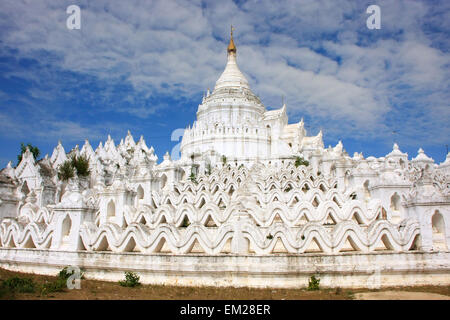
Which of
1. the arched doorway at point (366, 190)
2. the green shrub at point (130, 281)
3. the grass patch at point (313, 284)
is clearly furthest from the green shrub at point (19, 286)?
the arched doorway at point (366, 190)

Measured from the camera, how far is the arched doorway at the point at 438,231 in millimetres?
9430

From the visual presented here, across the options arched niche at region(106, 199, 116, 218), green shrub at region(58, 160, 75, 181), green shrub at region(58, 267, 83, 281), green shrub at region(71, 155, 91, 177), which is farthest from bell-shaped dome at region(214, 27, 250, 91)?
green shrub at region(58, 267, 83, 281)

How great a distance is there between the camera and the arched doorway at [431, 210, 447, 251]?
9430 mm

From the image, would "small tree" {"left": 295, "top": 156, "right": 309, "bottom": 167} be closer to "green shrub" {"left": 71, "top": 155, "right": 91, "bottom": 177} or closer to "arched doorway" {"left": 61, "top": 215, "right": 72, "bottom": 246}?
"arched doorway" {"left": 61, "top": 215, "right": 72, "bottom": 246}

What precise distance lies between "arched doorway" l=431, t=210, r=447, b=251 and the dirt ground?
3.85ft

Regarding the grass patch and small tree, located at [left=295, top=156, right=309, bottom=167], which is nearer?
the grass patch

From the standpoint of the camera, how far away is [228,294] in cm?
815

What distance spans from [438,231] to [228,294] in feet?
22.1

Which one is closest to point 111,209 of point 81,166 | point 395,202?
point 395,202

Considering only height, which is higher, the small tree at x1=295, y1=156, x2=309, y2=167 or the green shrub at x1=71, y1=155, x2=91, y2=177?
the green shrub at x1=71, y1=155, x2=91, y2=177

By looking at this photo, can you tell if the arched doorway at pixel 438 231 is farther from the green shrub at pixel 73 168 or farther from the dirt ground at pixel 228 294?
the green shrub at pixel 73 168
